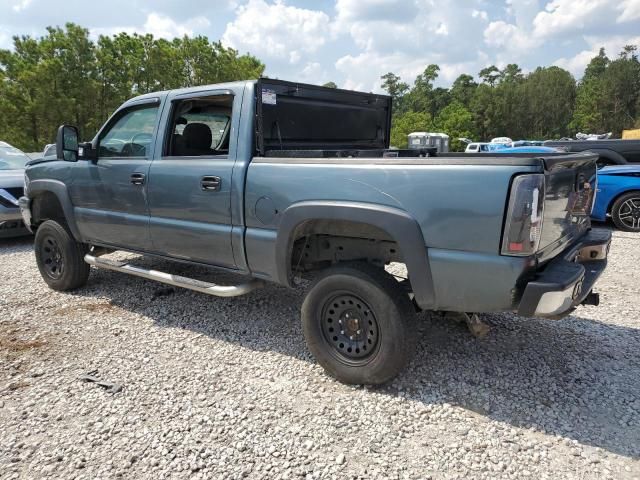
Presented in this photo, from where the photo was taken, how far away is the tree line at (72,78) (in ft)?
66.8

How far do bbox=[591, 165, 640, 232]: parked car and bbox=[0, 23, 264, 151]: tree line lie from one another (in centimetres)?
2068

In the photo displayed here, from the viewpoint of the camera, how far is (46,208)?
17.3 feet

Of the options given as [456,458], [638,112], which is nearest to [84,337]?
[456,458]

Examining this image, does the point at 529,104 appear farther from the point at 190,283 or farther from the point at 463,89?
the point at 190,283

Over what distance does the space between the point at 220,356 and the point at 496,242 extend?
88.8 inches

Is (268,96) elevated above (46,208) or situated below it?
above

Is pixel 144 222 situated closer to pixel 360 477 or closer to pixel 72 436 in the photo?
pixel 72 436

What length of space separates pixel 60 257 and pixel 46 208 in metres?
0.58

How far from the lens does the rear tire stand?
505cm

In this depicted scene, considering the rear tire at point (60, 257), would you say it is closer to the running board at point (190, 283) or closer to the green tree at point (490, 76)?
the running board at point (190, 283)

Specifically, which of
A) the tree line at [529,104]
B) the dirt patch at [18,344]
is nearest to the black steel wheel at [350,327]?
the dirt patch at [18,344]

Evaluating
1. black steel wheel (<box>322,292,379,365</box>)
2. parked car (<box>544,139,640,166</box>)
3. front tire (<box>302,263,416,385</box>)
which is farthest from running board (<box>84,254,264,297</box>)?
parked car (<box>544,139,640,166</box>)

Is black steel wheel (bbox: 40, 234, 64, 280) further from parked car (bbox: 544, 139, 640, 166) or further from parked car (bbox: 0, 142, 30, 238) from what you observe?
parked car (bbox: 544, 139, 640, 166)

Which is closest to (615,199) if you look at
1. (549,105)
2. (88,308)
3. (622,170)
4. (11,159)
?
(622,170)
